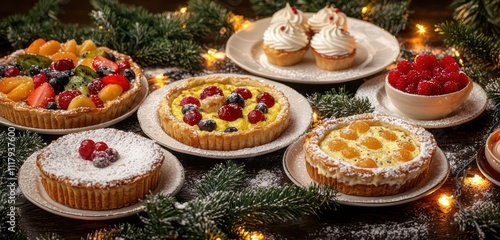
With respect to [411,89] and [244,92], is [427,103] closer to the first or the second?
[411,89]

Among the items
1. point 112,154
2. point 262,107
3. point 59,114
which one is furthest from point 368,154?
point 59,114

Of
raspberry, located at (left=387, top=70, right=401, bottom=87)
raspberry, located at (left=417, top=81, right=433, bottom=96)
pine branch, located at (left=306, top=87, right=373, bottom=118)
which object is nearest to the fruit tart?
pine branch, located at (left=306, top=87, right=373, bottom=118)

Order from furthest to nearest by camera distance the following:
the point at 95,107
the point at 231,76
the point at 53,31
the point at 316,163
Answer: the point at 53,31 < the point at 231,76 < the point at 95,107 < the point at 316,163

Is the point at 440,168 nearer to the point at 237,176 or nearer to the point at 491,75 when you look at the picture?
the point at 237,176

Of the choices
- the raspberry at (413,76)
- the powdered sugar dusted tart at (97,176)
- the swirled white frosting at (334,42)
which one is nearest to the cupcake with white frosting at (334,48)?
the swirled white frosting at (334,42)

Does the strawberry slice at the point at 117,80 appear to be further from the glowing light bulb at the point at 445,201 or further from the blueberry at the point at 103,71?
the glowing light bulb at the point at 445,201

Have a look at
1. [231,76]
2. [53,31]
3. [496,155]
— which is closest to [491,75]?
[496,155]

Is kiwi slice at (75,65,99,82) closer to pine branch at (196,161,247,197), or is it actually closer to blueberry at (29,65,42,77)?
blueberry at (29,65,42,77)
